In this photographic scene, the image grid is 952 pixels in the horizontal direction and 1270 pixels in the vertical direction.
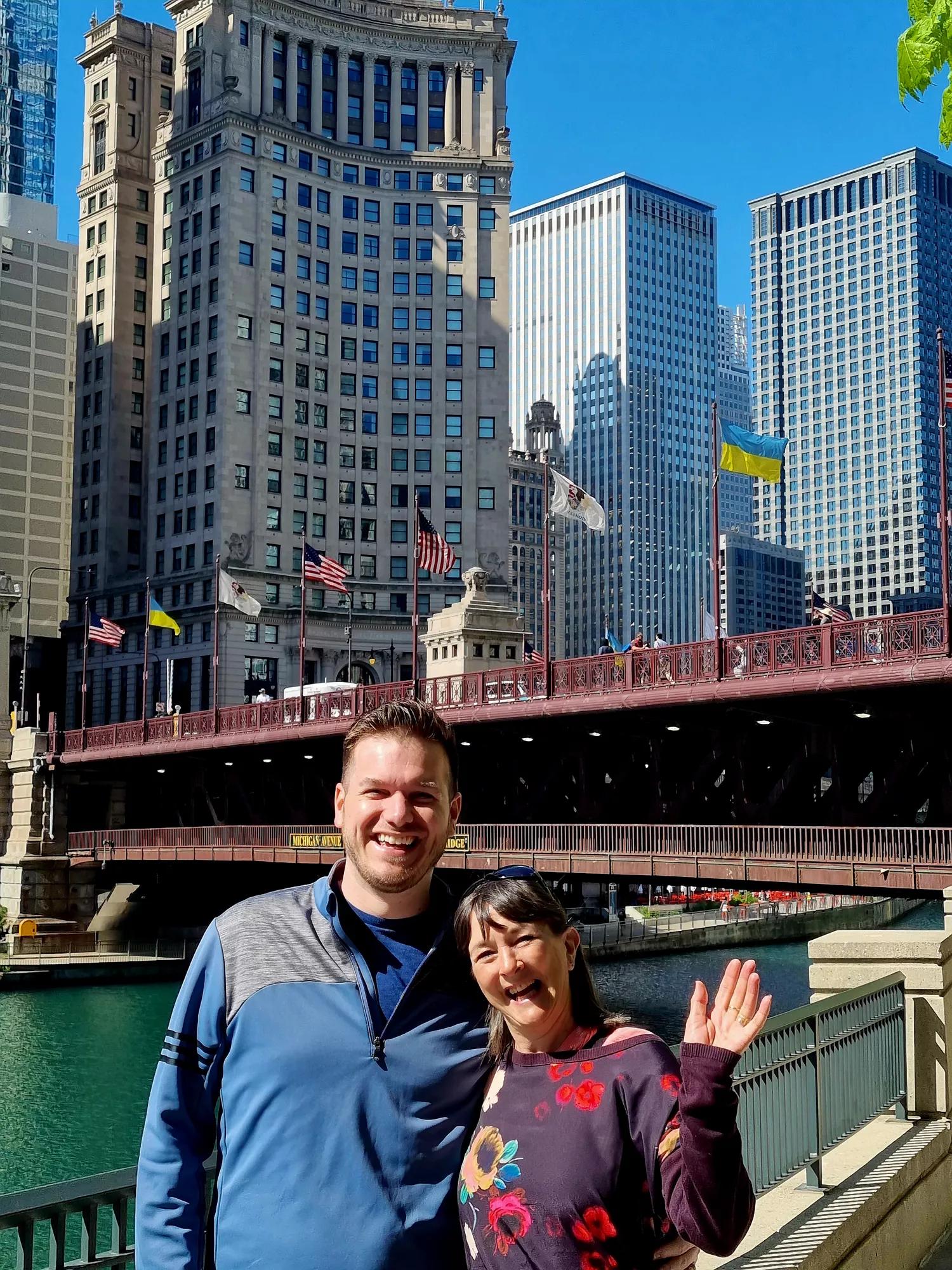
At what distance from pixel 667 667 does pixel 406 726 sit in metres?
31.5

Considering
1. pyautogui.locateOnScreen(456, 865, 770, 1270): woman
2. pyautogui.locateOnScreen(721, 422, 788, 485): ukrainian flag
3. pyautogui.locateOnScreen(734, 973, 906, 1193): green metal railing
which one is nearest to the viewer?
pyautogui.locateOnScreen(456, 865, 770, 1270): woman

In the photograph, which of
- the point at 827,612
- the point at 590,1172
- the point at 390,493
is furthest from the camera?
the point at 390,493

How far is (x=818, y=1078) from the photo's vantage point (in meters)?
9.30

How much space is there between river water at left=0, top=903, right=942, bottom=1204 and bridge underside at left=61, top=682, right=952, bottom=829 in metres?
6.18

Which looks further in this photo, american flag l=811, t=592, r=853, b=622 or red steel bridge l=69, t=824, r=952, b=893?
american flag l=811, t=592, r=853, b=622

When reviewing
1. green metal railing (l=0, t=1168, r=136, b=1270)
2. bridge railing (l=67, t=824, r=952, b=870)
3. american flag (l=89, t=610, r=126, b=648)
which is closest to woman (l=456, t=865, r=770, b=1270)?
green metal railing (l=0, t=1168, r=136, b=1270)

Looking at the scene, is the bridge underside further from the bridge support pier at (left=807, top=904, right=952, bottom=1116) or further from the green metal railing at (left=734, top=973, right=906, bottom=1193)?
the green metal railing at (left=734, top=973, right=906, bottom=1193)

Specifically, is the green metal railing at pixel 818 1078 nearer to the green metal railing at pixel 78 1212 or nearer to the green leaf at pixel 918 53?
the green metal railing at pixel 78 1212

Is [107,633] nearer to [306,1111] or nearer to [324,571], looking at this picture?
[324,571]

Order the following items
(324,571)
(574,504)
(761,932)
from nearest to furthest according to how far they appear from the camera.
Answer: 1. (574,504)
2. (324,571)
3. (761,932)

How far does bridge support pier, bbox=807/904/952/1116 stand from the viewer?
1105 centimetres

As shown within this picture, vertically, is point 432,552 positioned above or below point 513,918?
above

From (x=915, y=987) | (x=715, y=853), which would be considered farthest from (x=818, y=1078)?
(x=715, y=853)

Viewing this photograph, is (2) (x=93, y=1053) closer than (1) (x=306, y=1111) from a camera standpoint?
No
